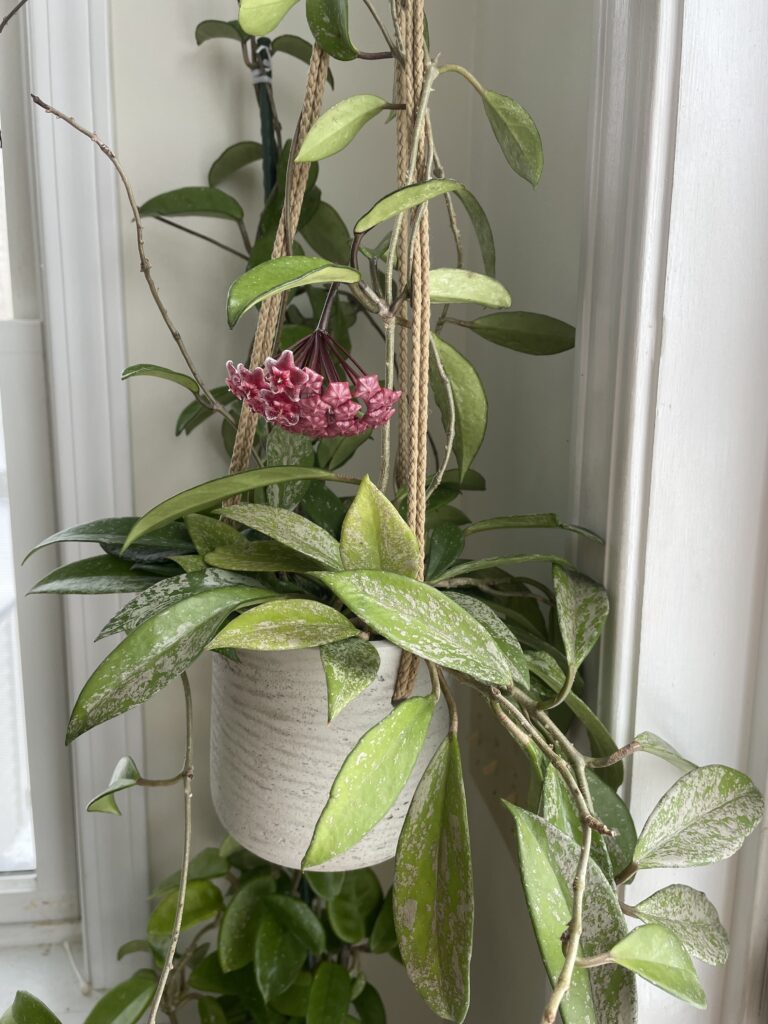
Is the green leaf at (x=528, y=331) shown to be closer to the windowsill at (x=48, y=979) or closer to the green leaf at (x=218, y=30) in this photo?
the green leaf at (x=218, y=30)

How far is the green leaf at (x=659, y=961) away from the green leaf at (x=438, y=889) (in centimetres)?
9

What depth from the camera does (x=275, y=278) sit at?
1.69 ft

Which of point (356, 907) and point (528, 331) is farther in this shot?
point (356, 907)

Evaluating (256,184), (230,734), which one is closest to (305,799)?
(230,734)

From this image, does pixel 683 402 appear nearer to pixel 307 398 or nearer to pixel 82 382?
pixel 307 398

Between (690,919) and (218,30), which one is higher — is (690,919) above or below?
below

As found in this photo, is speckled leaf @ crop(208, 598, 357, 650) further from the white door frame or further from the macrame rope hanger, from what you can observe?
the white door frame

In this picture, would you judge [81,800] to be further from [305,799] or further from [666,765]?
[666,765]

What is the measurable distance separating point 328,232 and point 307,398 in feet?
1.43

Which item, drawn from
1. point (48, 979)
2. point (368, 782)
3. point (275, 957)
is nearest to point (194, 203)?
point (368, 782)

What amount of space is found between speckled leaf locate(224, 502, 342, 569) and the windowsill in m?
0.83

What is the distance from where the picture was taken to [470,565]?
2.14ft

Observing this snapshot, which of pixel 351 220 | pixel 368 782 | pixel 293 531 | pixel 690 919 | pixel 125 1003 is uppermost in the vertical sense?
pixel 351 220

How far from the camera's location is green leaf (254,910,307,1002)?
909mm
